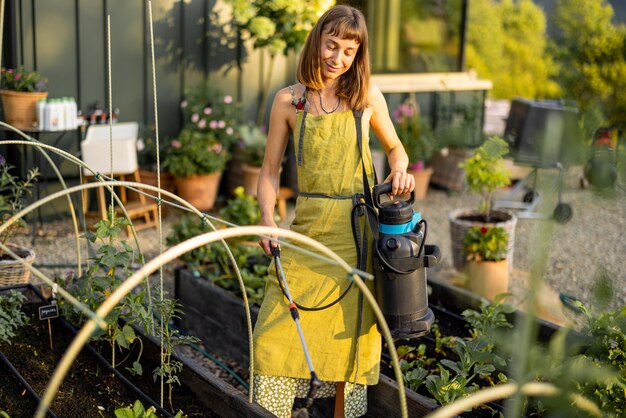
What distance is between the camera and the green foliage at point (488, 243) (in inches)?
178

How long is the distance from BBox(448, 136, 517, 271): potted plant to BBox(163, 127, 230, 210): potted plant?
6.77 feet

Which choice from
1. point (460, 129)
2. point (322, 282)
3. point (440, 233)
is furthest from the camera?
point (460, 129)

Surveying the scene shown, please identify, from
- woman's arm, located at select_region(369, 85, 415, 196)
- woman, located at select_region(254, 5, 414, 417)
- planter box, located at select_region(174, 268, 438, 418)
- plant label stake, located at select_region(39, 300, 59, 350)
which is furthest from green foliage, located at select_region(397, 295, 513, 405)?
plant label stake, located at select_region(39, 300, 59, 350)

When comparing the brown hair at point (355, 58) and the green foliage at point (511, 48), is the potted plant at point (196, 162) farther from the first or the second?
the green foliage at point (511, 48)

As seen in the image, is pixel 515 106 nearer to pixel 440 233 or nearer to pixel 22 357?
pixel 440 233

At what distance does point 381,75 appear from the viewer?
7.59 meters

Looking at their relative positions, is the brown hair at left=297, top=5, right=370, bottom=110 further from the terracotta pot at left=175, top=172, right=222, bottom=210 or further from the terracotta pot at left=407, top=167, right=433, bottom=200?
the terracotta pot at left=407, top=167, right=433, bottom=200

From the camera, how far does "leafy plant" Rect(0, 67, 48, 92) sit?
5293 millimetres

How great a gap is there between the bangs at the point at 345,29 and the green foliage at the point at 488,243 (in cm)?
219

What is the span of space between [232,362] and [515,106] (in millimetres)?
3600

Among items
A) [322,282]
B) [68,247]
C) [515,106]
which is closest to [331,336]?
[322,282]

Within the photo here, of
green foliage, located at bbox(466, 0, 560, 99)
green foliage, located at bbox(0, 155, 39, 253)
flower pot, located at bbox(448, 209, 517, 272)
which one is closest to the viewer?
green foliage, located at bbox(0, 155, 39, 253)

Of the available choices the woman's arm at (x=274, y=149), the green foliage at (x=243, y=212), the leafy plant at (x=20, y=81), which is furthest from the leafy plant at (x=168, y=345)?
the leafy plant at (x=20, y=81)

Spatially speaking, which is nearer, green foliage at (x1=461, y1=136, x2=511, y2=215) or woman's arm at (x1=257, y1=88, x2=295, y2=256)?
woman's arm at (x1=257, y1=88, x2=295, y2=256)
